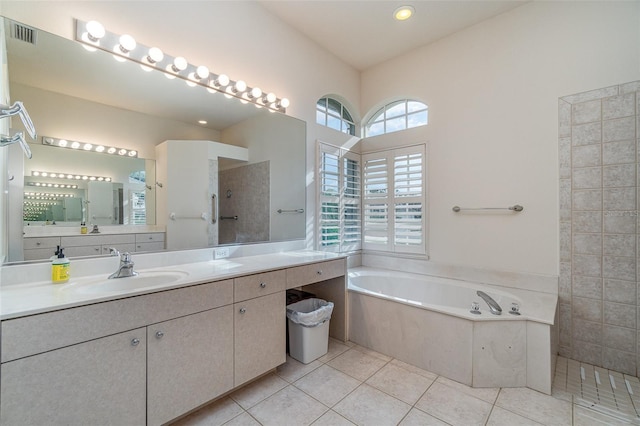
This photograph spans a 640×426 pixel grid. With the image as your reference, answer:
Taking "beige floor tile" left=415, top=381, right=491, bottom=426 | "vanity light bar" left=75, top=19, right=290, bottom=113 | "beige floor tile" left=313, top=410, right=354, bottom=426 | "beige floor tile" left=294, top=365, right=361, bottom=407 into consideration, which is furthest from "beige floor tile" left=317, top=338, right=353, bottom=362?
"vanity light bar" left=75, top=19, right=290, bottom=113

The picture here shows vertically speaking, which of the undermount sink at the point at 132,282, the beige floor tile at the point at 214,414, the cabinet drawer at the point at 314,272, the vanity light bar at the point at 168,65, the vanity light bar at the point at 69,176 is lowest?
the beige floor tile at the point at 214,414

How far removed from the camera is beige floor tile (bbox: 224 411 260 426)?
1.48 meters

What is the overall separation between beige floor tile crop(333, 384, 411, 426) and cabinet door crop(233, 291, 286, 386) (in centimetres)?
51

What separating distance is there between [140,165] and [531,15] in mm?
3253

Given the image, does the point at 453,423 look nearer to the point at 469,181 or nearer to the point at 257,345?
the point at 257,345

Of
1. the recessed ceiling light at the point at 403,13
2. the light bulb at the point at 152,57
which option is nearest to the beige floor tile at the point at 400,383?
the light bulb at the point at 152,57

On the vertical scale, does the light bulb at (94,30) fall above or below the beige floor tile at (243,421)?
above

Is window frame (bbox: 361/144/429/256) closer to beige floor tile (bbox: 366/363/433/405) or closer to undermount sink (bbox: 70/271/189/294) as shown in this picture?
beige floor tile (bbox: 366/363/433/405)

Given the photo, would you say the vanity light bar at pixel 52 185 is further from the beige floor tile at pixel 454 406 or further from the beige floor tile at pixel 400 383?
the beige floor tile at pixel 454 406

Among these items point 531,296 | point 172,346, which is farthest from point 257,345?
point 531,296

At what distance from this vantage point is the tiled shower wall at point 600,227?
1952mm

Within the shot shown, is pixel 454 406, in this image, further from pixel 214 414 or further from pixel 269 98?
pixel 269 98

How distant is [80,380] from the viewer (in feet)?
3.62

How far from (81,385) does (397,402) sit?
160cm
